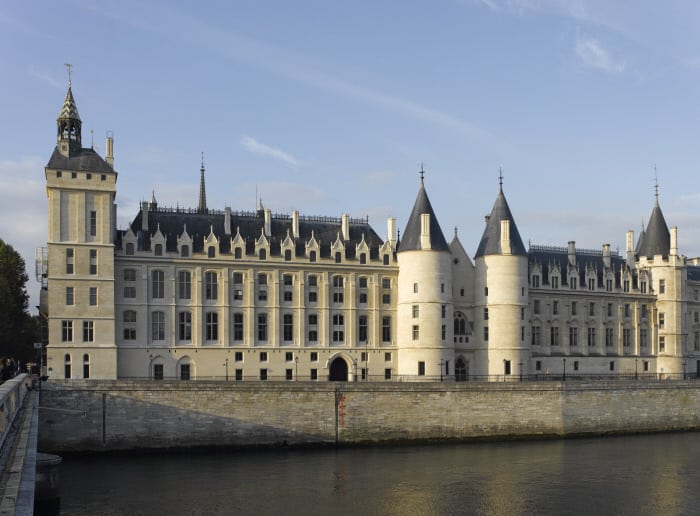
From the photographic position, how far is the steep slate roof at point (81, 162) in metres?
64.2

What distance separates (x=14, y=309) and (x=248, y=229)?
70.4 ft

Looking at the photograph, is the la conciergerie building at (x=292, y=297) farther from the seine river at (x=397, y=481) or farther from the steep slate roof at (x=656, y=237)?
the seine river at (x=397, y=481)

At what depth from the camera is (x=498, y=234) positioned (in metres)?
74.2

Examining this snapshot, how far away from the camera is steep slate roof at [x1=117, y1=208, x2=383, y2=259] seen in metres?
68.8

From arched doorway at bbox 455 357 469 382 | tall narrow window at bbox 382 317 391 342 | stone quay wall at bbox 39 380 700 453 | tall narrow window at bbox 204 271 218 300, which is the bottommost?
stone quay wall at bbox 39 380 700 453

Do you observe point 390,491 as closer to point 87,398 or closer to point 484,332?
point 87,398

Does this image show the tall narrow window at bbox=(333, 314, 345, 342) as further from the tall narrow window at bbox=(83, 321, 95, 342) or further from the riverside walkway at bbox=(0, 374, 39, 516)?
the riverside walkway at bbox=(0, 374, 39, 516)

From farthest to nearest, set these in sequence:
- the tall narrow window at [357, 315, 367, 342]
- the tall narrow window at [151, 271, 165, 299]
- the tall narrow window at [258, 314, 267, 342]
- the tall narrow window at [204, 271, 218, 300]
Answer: the tall narrow window at [357, 315, 367, 342], the tall narrow window at [258, 314, 267, 342], the tall narrow window at [204, 271, 218, 300], the tall narrow window at [151, 271, 165, 299]

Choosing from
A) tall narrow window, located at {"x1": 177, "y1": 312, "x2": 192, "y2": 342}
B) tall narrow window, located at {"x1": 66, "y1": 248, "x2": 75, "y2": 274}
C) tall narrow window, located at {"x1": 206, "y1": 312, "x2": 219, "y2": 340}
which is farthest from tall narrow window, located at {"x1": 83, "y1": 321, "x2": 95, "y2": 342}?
tall narrow window, located at {"x1": 206, "y1": 312, "x2": 219, "y2": 340}

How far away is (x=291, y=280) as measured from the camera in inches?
2793

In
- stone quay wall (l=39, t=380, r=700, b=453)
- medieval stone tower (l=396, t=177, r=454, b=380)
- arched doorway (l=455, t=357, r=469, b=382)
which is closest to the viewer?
stone quay wall (l=39, t=380, r=700, b=453)

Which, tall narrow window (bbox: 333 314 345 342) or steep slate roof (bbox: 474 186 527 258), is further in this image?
steep slate roof (bbox: 474 186 527 258)

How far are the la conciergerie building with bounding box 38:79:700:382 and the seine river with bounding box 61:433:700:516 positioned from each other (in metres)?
15.7

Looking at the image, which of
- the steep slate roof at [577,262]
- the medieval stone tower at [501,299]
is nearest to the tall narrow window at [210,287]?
the medieval stone tower at [501,299]
